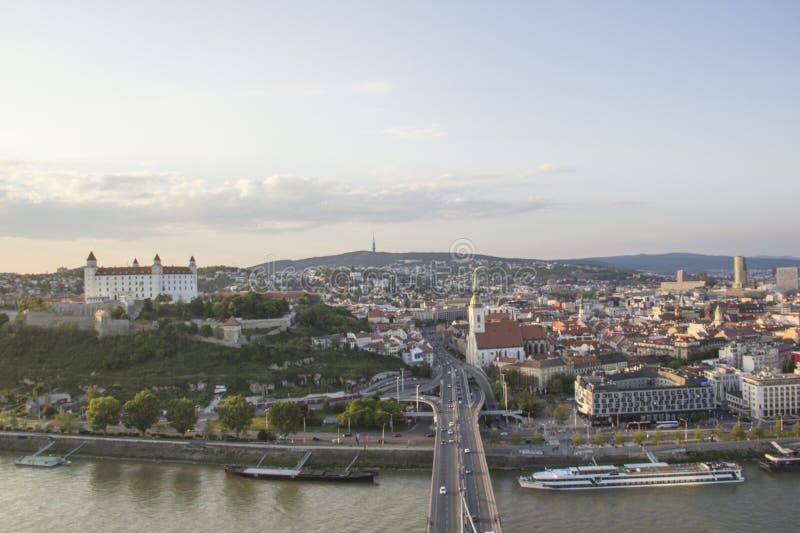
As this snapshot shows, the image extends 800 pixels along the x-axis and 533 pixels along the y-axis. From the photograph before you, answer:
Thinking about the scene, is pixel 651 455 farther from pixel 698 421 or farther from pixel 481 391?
pixel 481 391

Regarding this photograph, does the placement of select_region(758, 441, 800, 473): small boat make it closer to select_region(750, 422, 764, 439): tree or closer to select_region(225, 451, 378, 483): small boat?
select_region(750, 422, 764, 439): tree

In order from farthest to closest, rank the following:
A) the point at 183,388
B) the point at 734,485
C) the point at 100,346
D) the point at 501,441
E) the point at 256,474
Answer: the point at 100,346
the point at 183,388
the point at 501,441
the point at 256,474
the point at 734,485

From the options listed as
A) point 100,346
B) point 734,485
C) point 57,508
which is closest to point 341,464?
point 57,508

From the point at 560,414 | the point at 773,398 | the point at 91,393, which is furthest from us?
the point at 91,393

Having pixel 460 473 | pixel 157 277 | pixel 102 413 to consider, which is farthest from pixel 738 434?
pixel 157 277

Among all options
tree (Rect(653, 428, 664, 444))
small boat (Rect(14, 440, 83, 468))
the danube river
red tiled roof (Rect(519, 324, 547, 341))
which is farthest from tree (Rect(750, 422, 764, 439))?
small boat (Rect(14, 440, 83, 468))

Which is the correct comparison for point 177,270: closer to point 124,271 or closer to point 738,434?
point 124,271
